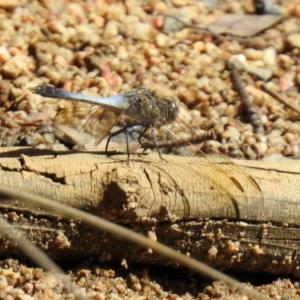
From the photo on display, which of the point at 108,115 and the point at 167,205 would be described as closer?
the point at 167,205

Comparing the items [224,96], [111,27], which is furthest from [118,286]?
[111,27]

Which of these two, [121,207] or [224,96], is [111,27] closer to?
[224,96]

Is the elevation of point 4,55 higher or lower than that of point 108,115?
higher

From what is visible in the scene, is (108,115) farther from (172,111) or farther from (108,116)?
(172,111)

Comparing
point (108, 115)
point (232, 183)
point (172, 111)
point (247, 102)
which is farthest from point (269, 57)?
point (232, 183)

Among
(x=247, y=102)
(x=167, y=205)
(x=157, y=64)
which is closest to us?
(x=167, y=205)

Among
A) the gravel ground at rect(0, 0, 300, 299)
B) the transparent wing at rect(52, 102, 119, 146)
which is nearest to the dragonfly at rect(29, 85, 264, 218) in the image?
the transparent wing at rect(52, 102, 119, 146)

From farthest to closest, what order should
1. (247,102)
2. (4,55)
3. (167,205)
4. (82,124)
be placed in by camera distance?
(247,102) < (4,55) < (82,124) < (167,205)

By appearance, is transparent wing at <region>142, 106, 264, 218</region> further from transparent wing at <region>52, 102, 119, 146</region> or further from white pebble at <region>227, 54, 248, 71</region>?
white pebble at <region>227, 54, 248, 71</region>
